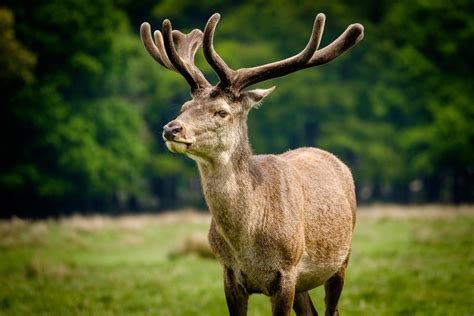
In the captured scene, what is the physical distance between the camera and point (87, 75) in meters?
34.7

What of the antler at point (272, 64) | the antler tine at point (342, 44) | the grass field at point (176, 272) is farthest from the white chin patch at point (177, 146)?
the grass field at point (176, 272)

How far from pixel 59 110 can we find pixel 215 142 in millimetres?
27245

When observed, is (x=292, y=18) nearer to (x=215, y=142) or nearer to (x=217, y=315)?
(x=217, y=315)

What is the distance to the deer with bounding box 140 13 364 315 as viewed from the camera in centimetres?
598

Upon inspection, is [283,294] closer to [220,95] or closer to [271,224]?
[271,224]

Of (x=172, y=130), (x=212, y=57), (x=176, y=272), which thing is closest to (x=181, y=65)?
(x=212, y=57)

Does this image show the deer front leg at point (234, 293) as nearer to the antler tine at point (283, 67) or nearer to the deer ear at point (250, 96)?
the deer ear at point (250, 96)

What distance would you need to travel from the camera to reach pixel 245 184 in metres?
6.18

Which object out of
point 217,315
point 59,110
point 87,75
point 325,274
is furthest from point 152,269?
point 87,75

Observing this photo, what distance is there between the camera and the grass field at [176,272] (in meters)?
10.6

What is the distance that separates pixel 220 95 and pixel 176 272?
350 inches

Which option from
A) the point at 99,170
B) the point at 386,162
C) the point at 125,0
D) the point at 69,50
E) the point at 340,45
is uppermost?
the point at 125,0

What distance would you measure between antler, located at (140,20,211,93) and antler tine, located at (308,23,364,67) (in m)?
1.01

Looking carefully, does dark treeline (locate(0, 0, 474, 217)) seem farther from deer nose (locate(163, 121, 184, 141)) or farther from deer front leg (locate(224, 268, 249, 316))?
deer nose (locate(163, 121, 184, 141))
